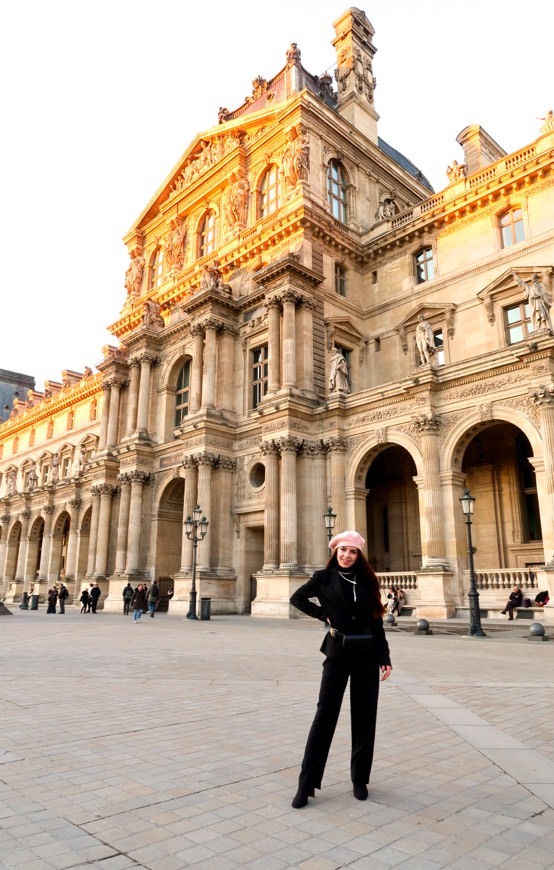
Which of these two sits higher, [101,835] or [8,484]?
[8,484]

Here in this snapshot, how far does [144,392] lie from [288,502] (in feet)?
52.2

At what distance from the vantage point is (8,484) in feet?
212

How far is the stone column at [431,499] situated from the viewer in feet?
78.1

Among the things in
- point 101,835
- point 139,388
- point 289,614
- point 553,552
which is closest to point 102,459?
point 139,388

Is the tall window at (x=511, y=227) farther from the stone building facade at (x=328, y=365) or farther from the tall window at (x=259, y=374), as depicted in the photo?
the tall window at (x=259, y=374)

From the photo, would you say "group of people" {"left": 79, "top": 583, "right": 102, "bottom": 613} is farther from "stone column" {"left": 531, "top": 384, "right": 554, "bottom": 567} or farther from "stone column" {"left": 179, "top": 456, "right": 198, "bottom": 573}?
"stone column" {"left": 531, "top": 384, "right": 554, "bottom": 567}

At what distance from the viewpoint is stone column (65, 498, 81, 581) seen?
1795 inches

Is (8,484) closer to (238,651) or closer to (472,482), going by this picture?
(472,482)

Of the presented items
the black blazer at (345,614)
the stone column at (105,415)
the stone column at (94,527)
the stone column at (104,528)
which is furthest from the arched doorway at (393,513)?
the black blazer at (345,614)

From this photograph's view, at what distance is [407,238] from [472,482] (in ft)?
44.5

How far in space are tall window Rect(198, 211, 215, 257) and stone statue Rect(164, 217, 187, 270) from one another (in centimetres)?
164

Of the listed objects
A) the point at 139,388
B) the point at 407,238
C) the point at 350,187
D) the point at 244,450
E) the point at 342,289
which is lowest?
the point at 244,450

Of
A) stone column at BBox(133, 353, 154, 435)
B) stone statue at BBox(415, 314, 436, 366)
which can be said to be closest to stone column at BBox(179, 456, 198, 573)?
stone column at BBox(133, 353, 154, 435)

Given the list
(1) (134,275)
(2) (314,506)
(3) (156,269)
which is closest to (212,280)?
(3) (156,269)
